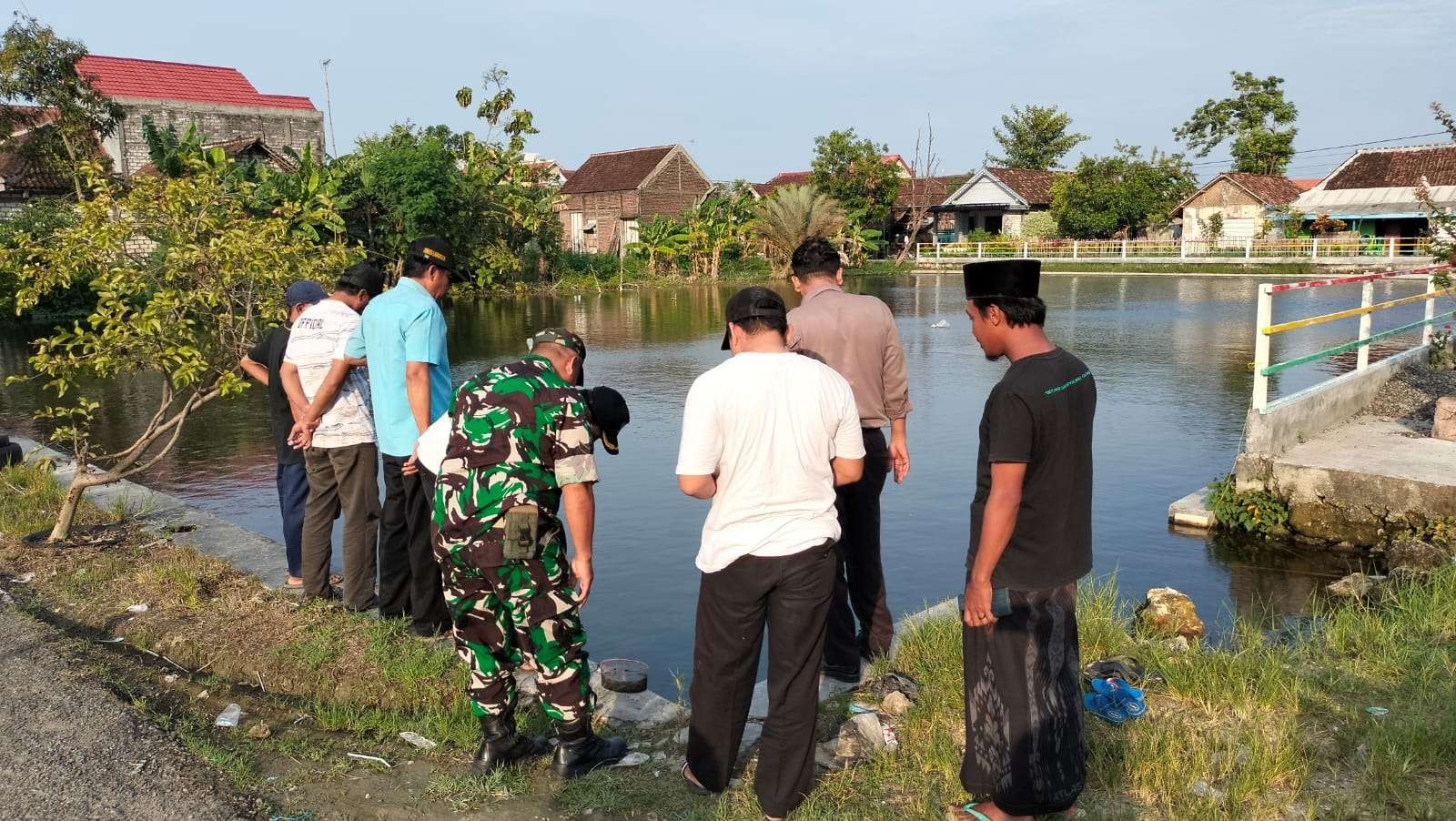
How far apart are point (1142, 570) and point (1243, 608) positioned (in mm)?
683

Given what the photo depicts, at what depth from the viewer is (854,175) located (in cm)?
5044

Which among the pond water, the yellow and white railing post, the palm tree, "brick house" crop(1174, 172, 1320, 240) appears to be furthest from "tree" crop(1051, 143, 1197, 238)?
the yellow and white railing post

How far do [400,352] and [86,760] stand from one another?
2.07m

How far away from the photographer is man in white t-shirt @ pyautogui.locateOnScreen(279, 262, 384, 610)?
5.58 meters

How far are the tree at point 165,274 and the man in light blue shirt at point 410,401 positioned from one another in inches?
75.1

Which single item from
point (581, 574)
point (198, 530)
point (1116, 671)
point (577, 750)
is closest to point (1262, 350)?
point (1116, 671)

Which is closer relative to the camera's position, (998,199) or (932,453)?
(932,453)

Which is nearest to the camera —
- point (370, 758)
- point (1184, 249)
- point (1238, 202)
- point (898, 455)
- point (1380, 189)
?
point (370, 758)

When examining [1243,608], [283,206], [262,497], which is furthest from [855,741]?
[262,497]

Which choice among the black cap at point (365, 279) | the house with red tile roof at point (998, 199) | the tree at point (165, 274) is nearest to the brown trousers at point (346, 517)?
the black cap at point (365, 279)

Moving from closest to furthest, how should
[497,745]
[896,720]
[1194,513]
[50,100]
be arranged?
[497,745], [896,720], [1194,513], [50,100]

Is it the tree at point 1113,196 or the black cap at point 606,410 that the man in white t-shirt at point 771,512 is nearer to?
the black cap at point 606,410

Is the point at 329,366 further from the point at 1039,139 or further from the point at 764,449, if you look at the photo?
the point at 1039,139

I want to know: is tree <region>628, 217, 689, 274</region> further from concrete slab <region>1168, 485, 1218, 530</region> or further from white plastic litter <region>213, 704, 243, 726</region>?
white plastic litter <region>213, 704, 243, 726</region>
